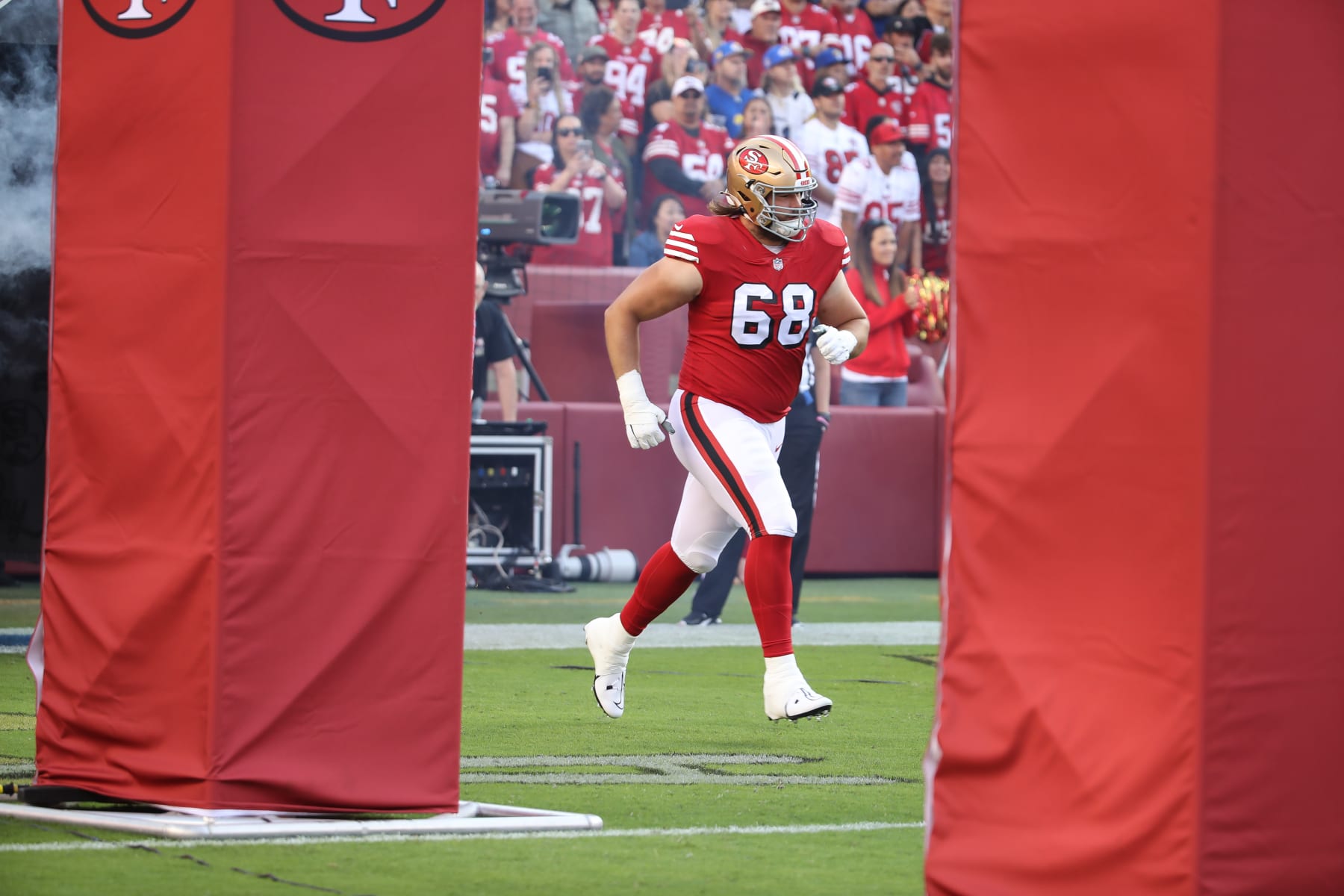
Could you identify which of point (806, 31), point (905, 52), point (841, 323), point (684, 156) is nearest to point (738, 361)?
point (841, 323)

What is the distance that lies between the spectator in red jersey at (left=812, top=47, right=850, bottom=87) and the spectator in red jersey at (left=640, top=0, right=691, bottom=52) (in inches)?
47.2

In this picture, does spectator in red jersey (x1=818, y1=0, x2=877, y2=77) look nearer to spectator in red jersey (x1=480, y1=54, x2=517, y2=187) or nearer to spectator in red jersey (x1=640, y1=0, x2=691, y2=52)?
spectator in red jersey (x1=640, y1=0, x2=691, y2=52)

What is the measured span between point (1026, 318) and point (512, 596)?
360 inches

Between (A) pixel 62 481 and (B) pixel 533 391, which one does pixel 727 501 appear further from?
(B) pixel 533 391

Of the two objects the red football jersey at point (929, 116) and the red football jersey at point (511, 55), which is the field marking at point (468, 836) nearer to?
the red football jersey at point (511, 55)

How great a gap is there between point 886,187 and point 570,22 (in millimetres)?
3094

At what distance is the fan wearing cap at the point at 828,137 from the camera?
57.9 feet

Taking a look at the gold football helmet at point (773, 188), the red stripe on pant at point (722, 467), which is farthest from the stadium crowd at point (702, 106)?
the red stripe on pant at point (722, 467)

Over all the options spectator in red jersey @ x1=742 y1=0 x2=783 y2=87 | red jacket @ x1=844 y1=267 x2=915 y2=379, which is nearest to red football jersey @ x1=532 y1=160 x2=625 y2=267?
red jacket @ x1=844 y1=267 x2=915 y2=379

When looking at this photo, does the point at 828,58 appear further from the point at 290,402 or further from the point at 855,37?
the point at 290,402

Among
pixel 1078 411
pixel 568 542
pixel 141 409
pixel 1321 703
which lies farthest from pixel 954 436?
pixel 568 542

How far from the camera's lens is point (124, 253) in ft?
18.4

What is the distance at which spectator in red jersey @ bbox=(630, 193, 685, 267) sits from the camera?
16094 millimetres

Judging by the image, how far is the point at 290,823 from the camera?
5367mm
